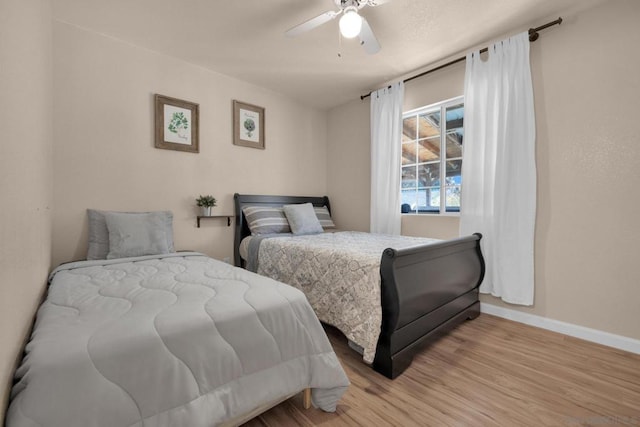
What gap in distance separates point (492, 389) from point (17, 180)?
236 cm

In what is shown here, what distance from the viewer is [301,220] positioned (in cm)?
326

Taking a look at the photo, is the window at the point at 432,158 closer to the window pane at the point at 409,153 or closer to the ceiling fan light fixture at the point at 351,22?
the window pane at the point at 409,153

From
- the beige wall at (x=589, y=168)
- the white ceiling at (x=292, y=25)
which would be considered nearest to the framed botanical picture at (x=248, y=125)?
the white ceiling at (x=292, y=25)

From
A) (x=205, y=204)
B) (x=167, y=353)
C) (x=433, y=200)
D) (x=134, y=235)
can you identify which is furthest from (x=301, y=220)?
(x=167, y=353)

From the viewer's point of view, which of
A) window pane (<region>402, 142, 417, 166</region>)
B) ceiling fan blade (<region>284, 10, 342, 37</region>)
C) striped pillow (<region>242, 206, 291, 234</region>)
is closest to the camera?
ceiling fan blade (<region>284, 10, 342, 37</region>)

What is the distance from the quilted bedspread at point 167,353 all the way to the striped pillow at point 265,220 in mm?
1505

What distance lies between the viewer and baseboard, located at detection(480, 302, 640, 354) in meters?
1.99

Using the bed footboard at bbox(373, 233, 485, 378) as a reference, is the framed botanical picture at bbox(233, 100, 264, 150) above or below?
above

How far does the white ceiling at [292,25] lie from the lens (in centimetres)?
209

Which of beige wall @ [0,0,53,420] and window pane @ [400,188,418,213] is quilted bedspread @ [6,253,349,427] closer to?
beige wall @ [0,0,53,420]

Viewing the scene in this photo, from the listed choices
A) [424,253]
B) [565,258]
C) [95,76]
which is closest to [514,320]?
[565,258]

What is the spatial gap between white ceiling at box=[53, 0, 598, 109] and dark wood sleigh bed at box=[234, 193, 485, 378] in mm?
1790

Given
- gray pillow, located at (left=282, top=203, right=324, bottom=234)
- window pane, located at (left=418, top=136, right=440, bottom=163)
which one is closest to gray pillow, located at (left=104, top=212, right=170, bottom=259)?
gray pillow, located at (left=282, top=203, right=324, bottom=234)

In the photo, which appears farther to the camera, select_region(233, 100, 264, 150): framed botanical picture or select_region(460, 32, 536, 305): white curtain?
select_region(233, 100, 264, 150): framed botanical picture
